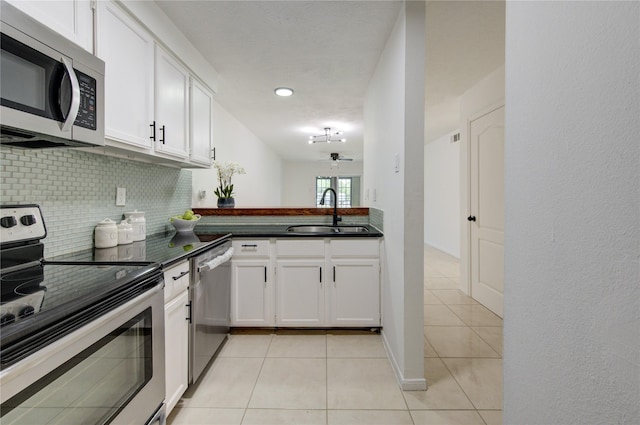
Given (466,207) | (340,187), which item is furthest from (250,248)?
(340,187)

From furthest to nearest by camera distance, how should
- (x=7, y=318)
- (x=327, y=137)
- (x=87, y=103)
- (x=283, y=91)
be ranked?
1. (x=327, y=137)
2. (x=283, y=91)
3. (x=87, y=103)
4. (x=7, y=318)

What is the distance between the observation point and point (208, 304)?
2023 mm

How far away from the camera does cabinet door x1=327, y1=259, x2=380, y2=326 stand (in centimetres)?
257

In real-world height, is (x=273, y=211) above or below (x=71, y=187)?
below

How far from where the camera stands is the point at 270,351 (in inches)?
91.4

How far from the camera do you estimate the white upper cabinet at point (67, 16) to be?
1.10m

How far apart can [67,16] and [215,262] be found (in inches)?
57.2

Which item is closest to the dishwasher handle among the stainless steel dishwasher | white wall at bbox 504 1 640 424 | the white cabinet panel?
the stainless steel dishwasher

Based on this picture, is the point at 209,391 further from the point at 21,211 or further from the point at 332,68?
the point at 332,68

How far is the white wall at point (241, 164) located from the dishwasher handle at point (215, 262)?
3.44 ft

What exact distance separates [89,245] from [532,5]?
222cm

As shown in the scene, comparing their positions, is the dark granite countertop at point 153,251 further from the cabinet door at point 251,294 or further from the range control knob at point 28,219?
the cabinet door at point 251,294

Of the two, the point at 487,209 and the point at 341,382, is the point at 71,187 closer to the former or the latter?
the point at 341,382

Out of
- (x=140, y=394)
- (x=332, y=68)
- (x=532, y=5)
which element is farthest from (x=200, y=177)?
(x=532, y=5)
